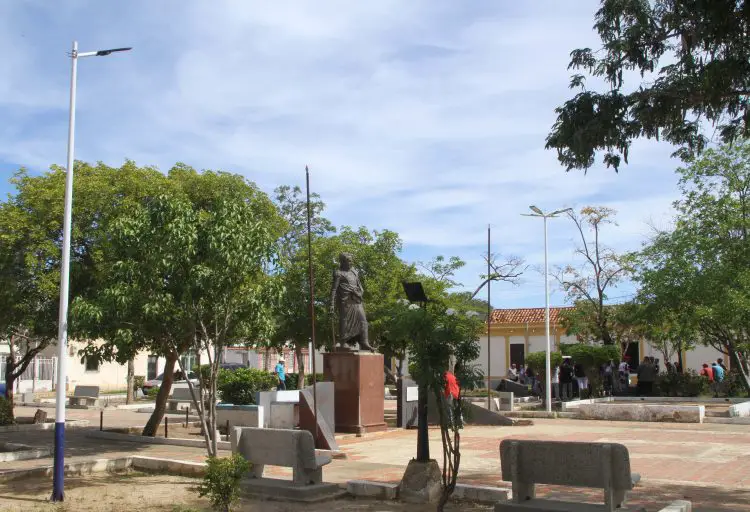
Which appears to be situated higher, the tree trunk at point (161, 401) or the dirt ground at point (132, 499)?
the tree trunk at point (161, 401)

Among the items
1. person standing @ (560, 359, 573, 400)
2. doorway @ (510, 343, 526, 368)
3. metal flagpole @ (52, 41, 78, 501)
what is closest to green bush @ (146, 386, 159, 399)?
person standing @ (560, 359, 573, 400)

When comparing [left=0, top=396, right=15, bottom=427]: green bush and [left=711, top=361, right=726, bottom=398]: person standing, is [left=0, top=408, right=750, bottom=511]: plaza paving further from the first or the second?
[left=711, top=361, right=726, bottom=398]: person standing

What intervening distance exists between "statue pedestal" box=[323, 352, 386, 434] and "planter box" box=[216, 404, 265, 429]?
1709mm

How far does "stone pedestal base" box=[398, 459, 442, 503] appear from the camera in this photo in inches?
330

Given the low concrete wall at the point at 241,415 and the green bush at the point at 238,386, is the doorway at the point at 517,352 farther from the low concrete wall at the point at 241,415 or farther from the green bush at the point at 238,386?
the low concrete wall at the point at 241,415

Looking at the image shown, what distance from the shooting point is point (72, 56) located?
9.36m

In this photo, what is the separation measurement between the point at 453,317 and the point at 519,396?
74.2ft

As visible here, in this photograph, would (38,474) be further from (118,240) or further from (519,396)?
(519,396)

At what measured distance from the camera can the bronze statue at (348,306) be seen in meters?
17.1

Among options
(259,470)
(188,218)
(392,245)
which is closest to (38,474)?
(259,470)

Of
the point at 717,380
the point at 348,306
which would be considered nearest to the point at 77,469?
the point at 348,306

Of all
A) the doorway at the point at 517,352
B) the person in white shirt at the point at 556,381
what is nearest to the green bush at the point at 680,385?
the person in white shirt at the point at 556,381

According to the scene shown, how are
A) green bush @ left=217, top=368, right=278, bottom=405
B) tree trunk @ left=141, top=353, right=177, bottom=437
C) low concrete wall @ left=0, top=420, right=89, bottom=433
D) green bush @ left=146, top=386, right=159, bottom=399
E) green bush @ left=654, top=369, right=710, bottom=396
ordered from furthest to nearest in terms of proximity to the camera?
green bush @ left=146, top=386, right=159, bottom=399 → green bush @ left=654, top=369, right=710, bottom=396 → green bush @ left=217, top=368, right=278, bottom=405 → low concrete wall @ left=0, top=420, right=89, bottom=433 → tree trunk @ left=141, top=353, right=177, bottom=437

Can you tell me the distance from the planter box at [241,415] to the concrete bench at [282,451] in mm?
7213
